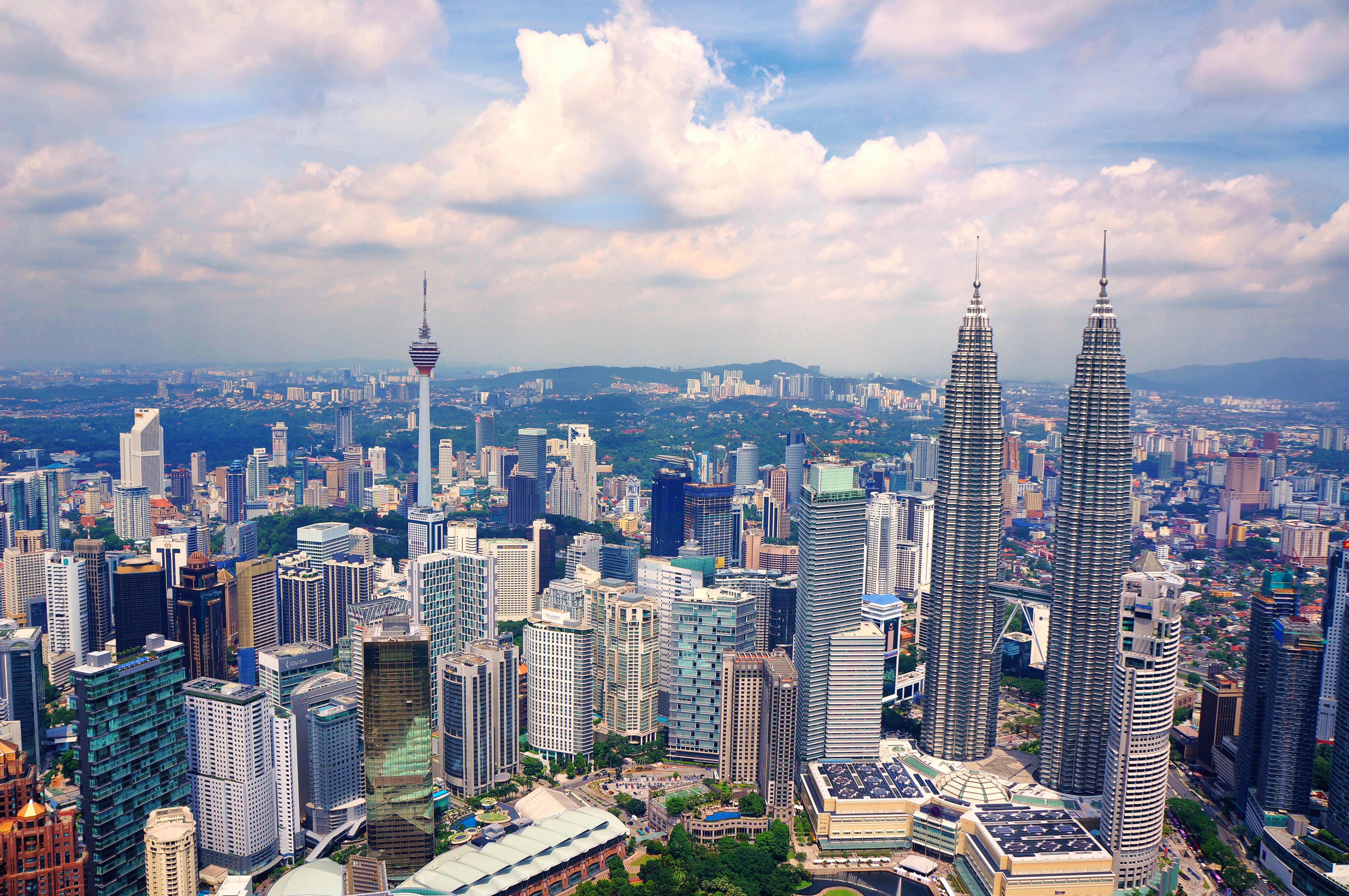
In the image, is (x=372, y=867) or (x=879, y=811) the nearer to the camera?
(x=372, y=867)

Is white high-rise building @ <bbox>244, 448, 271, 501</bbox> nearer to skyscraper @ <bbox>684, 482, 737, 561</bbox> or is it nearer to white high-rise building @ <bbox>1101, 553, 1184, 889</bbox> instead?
skyscraper @ <bbox>684, 482, 737, 561</bbox>

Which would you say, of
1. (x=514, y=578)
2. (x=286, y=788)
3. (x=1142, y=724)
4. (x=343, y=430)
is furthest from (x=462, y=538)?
(x=343, y=430)

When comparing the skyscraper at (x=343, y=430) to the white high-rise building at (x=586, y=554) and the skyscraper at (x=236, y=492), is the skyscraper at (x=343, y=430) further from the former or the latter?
the white high-rise building at (x=586, y=554)

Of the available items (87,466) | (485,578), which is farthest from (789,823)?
(87,466)

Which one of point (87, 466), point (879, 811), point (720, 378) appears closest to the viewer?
point (879, 811)

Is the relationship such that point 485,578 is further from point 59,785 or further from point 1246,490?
point 1246,490

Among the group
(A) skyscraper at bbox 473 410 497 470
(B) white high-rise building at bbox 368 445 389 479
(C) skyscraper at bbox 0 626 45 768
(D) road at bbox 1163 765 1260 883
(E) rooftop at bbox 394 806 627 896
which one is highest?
(A) skyscraper at bbox 473 410 497 470

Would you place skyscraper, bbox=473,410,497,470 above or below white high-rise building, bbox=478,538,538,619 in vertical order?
above

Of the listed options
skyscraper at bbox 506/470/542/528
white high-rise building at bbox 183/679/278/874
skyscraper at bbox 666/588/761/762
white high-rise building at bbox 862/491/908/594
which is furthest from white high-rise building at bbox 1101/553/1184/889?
skyscraper at bbox 506/470/542/528
